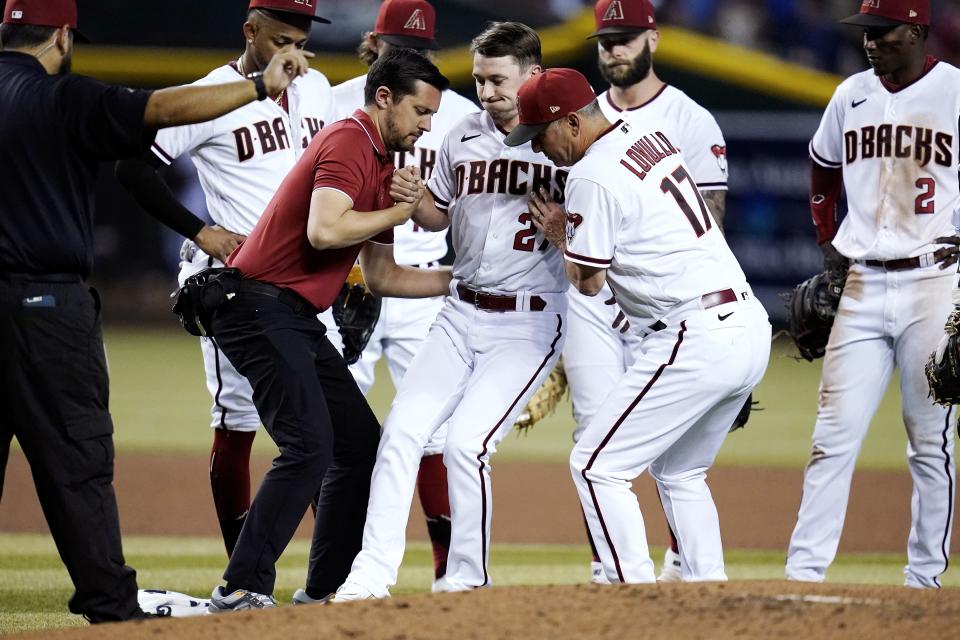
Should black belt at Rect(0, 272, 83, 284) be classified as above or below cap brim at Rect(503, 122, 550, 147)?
below

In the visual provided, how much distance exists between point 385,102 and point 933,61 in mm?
2543

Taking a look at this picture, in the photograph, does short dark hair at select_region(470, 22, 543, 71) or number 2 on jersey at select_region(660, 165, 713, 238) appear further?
short dark hair at select_region(470, 22, 543, 71)

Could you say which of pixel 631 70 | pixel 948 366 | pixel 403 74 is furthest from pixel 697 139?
pixel 403 74

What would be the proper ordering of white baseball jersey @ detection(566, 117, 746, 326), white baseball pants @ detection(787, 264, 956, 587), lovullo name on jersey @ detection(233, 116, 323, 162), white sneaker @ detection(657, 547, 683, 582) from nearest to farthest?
1. white baseball jersey @ detection(566, 117, 746, 326)
2. white baseball pants @ detection(787, 264, 956, 587)
3. white sneaker @ detection(657, 547, 683, 582)
4. lovullo name on jersey @ detection(233, 116, 323, 162)

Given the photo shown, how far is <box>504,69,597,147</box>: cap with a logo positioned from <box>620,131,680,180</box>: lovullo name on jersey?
0.83 feet

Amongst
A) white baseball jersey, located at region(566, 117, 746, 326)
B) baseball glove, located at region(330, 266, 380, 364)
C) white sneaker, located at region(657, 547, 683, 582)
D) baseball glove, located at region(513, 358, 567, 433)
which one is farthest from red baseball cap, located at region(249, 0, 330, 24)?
white sneaker, located at region(657, 547, 683, 582)

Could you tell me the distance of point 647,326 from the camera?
4.73m

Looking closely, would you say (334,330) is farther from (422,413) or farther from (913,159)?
(913,159)

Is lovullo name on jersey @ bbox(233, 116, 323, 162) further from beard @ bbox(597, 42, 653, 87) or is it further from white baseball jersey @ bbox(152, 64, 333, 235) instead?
beard @ bbox(597, 42, 653, 87)

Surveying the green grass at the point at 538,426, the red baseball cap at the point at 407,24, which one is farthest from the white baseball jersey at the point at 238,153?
the green grass at the point at 538,426

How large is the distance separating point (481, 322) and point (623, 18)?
1.93m

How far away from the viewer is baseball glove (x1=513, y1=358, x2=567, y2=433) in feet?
20.8

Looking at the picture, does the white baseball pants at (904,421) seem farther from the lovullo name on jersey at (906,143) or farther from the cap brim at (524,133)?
the cap brim at (524,133)

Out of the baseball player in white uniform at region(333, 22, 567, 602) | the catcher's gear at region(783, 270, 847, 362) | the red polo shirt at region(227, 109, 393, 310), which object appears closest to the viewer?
the red polo shirt at region(227, 109, 393, 310)
